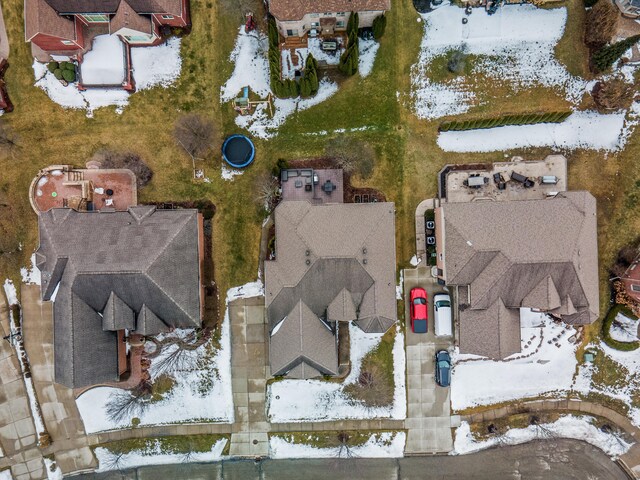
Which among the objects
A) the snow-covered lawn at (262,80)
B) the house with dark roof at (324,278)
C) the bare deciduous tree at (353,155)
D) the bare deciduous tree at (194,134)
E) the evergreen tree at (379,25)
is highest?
the evergreen tree at (379,25)

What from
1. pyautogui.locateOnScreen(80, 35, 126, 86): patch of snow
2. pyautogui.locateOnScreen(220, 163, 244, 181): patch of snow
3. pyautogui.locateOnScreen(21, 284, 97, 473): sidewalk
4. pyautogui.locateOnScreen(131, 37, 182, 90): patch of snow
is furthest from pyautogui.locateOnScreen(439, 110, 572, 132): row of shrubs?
pyautogui.locateOnScreen(21, 284, 97, 473): sidewalk

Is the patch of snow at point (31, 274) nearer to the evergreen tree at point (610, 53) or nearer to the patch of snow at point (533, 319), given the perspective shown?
the patch of snow at point (533, 319)

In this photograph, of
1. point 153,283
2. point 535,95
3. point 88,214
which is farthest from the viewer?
point 535,95

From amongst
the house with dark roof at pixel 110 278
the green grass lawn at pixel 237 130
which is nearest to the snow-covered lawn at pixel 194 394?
the house with dark roof at pixel 110 278

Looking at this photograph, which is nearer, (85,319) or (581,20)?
(85,319)

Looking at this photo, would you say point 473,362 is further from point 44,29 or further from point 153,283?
point 44,29

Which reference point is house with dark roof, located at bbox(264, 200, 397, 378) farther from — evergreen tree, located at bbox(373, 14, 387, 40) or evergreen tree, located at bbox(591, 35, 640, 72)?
evergreen tree, located at bbox(591, 35, 640, 72)

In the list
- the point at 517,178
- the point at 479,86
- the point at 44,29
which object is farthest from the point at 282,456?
the point at 44,29

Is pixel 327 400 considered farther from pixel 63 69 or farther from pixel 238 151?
pixel 63 69
